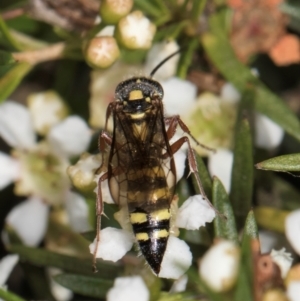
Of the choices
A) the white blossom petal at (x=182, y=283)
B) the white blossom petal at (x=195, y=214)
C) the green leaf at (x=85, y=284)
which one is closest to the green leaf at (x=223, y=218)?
the white blossom petal at (x=195, y=214)

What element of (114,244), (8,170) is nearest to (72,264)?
(114,244)

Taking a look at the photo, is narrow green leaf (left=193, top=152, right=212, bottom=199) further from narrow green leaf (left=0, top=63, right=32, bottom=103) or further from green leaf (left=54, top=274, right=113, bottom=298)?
narrow green leaf (left=0, top=63, right=32, bottom=103)

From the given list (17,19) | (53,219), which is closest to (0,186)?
Answer: (53,219)

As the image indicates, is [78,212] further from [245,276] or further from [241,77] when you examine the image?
[245,276]

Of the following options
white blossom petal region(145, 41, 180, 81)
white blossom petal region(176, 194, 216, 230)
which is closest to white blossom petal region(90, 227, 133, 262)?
white blossom petal region(176, 194, 216, 230)

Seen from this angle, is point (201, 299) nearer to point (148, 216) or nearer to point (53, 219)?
point (148, 216)
